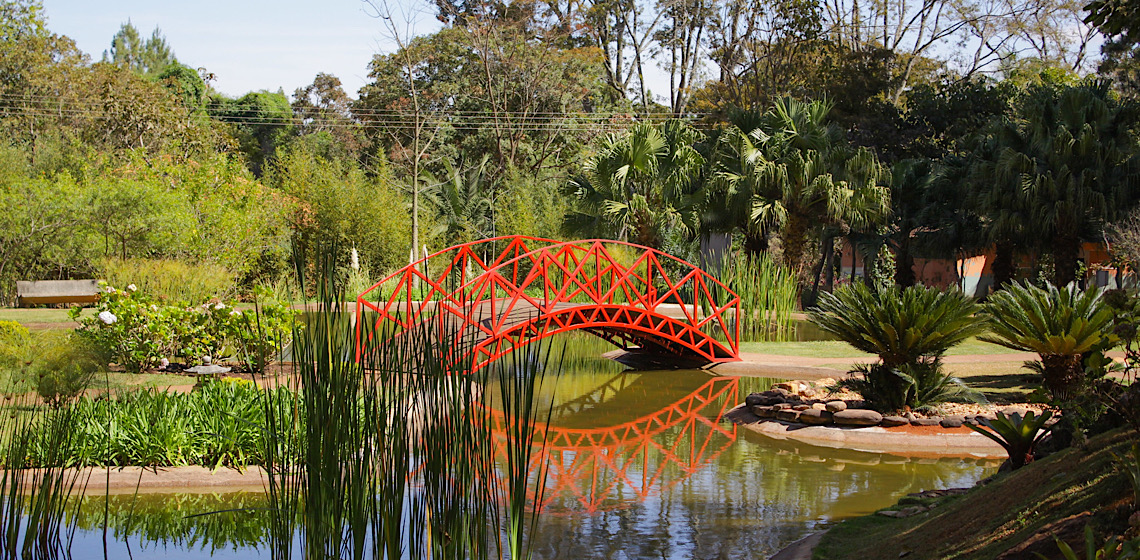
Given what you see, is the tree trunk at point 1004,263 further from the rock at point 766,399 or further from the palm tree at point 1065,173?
the rock at point 766,399

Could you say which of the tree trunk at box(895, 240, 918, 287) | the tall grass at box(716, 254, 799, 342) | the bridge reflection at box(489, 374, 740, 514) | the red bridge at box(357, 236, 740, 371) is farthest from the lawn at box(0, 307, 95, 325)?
the tree trunk at box(895, 240, 918, 287)

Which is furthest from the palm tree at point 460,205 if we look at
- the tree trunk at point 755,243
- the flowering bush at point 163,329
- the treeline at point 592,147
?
the flowering bush at point 163,329

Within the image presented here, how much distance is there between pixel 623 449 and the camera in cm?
1009

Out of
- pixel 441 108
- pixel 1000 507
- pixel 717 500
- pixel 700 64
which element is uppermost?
pixel 700 64

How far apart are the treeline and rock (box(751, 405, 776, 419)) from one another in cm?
1065

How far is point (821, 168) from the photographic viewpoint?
21.8 m

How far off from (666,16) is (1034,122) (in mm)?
20012

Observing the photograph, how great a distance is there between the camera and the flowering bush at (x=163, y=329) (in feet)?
38.0

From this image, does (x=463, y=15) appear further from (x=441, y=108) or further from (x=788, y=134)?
(x=788, y=134)

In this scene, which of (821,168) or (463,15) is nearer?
(821,168)

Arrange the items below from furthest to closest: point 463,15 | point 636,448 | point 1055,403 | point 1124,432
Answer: point 463,15 → point 636,448 → point 1055,403 → point 1124,432

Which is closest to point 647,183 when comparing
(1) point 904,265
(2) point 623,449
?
(1) point 904,265

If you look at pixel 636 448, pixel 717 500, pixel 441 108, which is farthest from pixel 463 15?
pixel 717 500

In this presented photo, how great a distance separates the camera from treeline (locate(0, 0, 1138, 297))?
21.6 m
